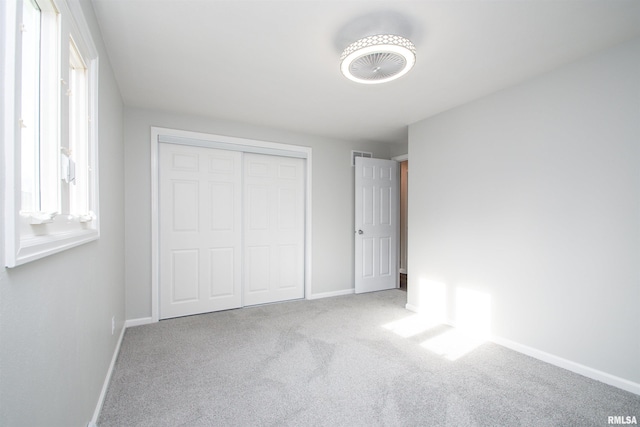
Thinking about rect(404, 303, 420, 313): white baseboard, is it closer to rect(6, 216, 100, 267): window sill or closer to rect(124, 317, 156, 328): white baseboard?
rect(124, 317, 156, 328): white baseboard

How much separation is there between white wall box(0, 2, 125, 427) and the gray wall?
40.0 inches

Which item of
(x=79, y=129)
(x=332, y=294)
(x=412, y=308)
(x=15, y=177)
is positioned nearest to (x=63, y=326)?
(x=15, y=177)

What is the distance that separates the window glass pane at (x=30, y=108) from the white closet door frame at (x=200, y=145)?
242cm

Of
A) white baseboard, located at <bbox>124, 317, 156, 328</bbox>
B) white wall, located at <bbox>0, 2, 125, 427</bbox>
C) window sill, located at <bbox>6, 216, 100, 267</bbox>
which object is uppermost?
window sill, located at <bbox>6, 216, 100, 267</bbox>

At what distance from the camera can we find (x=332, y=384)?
2100mm

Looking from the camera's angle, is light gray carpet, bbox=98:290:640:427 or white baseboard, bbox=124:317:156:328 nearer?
light gray carpet, bbox=98:290:640:427

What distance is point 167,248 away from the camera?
11.4 ft

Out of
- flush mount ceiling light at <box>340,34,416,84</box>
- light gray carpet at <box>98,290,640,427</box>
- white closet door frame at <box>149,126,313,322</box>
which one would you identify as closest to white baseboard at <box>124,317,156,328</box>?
white closet door frame at <box>149,126,313,322</box>

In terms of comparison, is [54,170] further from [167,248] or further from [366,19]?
[167,248]

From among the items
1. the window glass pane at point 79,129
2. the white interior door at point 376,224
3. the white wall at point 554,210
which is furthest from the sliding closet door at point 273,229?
the window glass pane at point 79,129

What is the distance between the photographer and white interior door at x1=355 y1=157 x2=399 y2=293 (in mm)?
4559

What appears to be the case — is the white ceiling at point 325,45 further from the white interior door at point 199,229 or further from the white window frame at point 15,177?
the white window frame at point 15,177

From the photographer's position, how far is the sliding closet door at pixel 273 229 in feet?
13.0

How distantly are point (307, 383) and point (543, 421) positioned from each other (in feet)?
4.69
